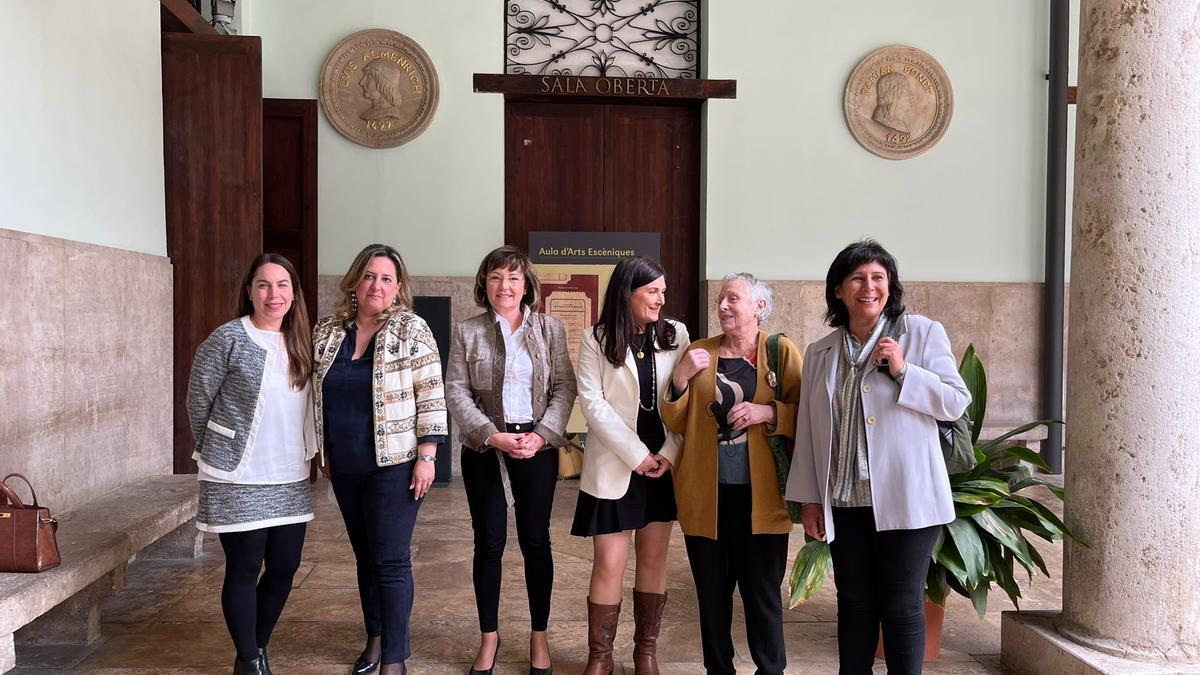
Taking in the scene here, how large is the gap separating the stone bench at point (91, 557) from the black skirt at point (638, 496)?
1708mm

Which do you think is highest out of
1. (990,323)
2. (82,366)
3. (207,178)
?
(207,178)

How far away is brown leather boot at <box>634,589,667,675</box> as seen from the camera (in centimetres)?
326

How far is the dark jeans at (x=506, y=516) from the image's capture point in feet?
10.7

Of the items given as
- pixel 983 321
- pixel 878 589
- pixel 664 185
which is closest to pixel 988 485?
pixel 878 589

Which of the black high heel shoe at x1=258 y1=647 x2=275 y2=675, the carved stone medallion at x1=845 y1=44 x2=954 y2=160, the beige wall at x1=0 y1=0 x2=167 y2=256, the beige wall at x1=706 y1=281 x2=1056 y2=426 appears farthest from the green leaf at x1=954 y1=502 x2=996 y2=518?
the carved stone medallion at x1=845 y1=44 x2=954 y2=160

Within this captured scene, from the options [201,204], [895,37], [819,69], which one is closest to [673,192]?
[819,69]

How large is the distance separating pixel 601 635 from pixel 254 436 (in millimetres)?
1323

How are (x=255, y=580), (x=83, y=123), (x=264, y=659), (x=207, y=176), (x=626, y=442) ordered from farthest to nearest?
(x=207, y=176)
(x=83, y=123)
(x=264, y=659)
(x=255, y=580)
(x=626, y=442)

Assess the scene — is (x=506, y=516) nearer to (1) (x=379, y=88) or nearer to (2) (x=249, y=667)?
(2) (x=249, y=667)

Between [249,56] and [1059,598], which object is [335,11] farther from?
[1059,598]

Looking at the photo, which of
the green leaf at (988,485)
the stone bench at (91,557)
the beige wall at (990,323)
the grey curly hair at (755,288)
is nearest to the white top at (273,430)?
the stone bench at (91,557)

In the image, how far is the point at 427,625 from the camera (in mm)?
3918

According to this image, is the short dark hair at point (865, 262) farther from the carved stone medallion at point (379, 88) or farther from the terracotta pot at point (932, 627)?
the carved stone medallion at point (379, 88)

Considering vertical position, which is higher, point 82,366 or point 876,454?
point 82,366
